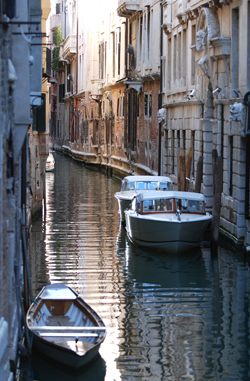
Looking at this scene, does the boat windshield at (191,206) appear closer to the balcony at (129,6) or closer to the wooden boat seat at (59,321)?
the wooden boat seat at (59,321)

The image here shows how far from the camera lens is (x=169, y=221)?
17.0 metres

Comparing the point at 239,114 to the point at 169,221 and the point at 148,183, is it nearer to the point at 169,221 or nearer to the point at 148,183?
the point at 169,221

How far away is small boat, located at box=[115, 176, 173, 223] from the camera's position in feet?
72.8

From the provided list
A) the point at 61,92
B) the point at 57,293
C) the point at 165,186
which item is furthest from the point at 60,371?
the point at 61,92

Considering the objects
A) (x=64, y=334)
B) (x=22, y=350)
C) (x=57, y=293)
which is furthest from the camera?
(x=57, y=293)

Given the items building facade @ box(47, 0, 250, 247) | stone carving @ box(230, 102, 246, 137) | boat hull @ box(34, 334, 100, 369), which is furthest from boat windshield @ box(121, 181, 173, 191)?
boat hull @ box(34, 334, 100, 369)

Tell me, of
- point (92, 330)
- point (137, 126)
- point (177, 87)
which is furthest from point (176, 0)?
point (92, 330)

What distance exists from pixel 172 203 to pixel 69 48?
4439 cm

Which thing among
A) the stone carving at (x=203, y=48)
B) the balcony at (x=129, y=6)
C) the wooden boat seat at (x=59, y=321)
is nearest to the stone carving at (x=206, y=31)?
the stone carving at (x=203, y=48)

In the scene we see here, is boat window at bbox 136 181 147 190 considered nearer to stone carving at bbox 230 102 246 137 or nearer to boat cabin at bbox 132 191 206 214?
boat cabin at bbox 132 191 206 214

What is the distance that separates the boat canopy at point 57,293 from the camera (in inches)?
430

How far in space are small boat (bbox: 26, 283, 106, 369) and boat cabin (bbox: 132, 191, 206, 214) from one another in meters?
7.06

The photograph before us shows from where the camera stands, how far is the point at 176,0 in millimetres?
26844

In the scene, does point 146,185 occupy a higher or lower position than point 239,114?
lower
